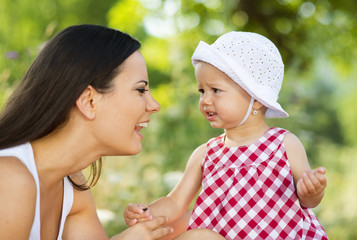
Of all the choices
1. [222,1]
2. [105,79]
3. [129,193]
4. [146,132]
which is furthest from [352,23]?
[105,79]

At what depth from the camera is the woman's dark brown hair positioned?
70.7 inches

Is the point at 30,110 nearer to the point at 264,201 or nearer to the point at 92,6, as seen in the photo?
the point at 264,201

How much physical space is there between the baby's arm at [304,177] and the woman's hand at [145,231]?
0.65 metres

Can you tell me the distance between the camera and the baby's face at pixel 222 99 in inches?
84.3

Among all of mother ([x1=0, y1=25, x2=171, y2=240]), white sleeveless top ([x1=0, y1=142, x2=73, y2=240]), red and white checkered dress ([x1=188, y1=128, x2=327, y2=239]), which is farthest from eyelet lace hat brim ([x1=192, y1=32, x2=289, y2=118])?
white sleeveless top ([x1=0, y1=142, x2=73, y2=240])

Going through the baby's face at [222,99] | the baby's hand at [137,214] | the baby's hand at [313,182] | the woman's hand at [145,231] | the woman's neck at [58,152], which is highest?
the baby's face at [222,99]

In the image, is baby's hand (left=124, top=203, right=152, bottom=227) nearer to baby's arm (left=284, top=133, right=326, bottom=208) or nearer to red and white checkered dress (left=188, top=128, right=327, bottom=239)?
red and white checkered dress (left=188, top=128, right=327, bottom=239)

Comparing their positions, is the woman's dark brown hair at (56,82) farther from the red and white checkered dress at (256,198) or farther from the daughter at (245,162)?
the red and white checkered dress at (256,198)

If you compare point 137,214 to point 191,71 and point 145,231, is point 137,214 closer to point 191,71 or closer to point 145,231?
point 145,231

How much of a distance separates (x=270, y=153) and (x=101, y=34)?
965 mm

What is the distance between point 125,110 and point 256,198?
0.75 m

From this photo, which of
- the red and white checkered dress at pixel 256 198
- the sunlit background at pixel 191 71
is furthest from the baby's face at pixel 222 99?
the sunlit background at pixel 191 71

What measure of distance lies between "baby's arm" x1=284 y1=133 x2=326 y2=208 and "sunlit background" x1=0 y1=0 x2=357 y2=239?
1665 mm

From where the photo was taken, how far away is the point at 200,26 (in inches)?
269
